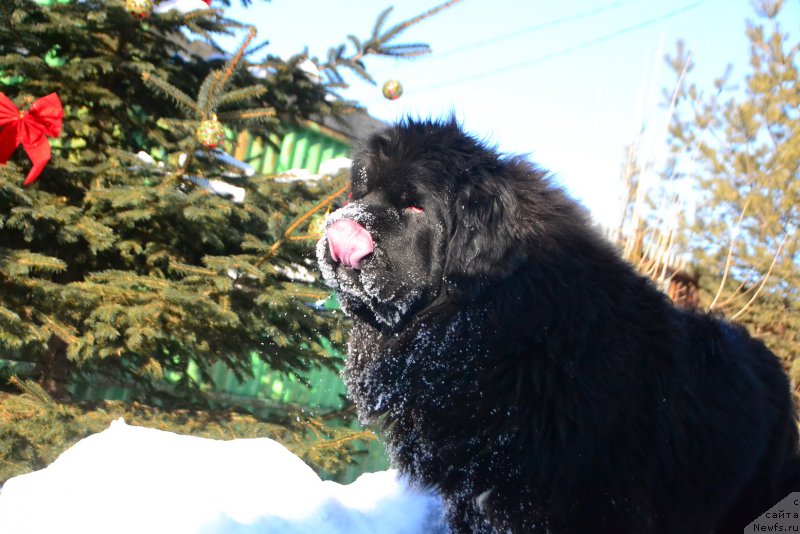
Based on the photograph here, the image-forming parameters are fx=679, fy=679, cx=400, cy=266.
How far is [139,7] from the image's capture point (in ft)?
10.4

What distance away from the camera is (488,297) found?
6.44 ft

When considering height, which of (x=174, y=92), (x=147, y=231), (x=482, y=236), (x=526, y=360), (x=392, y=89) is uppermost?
(x=392, y=89)

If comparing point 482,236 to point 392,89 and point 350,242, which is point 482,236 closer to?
point 350,242

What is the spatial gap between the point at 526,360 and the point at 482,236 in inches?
14.8

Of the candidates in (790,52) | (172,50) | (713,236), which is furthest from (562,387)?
(790,52)

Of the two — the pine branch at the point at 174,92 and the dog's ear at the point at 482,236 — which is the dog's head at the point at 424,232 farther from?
the pine branch at the point at 174,92

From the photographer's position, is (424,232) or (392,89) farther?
(392,89)

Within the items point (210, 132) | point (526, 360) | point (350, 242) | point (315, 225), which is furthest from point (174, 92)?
point (526, 360)

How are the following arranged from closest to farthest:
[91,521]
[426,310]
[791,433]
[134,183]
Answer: [91,521] < [426,310] < [791,433] < [134,183]

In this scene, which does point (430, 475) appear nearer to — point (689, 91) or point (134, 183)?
point (134, 183)

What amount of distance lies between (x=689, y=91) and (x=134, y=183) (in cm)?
514

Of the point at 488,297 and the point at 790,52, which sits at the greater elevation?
the point at 790,52

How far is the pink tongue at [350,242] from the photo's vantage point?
188 centimetres

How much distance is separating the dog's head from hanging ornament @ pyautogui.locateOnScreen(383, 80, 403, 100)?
213 centimetres
